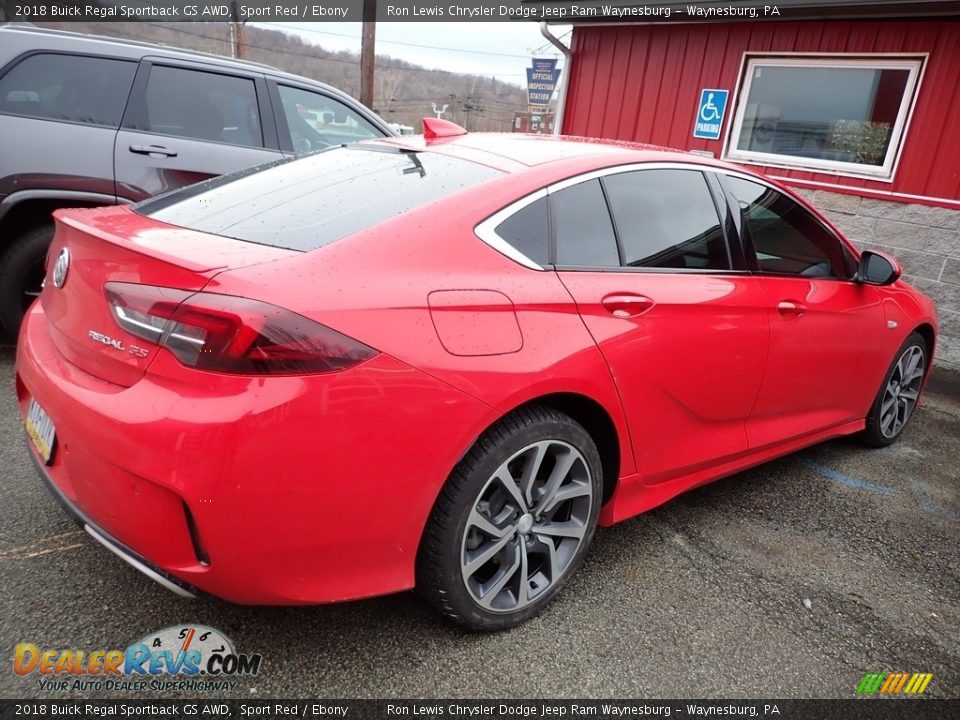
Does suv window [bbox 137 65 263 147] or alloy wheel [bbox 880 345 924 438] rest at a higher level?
suv window [bbox 137 65 263 147]

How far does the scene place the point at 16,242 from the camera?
12.7 ft

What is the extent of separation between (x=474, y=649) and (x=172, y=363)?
124 cm

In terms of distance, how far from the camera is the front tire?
76.5 inches

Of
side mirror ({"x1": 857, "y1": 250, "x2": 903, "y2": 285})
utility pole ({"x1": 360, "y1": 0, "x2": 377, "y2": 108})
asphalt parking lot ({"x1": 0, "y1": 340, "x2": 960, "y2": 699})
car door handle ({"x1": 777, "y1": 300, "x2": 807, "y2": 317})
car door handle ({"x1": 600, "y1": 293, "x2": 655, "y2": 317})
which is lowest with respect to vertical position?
asphalt parking lot ({"x1": 0, "y1": 340, "x2": 960, "y2": 699})

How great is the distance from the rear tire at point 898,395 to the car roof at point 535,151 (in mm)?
1765

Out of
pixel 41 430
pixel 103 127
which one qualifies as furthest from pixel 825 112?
pixel 41 430

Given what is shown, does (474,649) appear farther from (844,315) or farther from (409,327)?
(844,315)

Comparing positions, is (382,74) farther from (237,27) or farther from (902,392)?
(902,392)

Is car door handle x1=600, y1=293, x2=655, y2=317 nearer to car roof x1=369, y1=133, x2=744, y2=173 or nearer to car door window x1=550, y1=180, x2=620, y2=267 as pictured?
car door window x1=550, y1=180, x2=620, y2=267

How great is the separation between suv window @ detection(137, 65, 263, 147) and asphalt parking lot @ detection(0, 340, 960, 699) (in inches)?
86.2

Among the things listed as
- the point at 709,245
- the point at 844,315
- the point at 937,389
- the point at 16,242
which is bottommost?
the point at 937,389

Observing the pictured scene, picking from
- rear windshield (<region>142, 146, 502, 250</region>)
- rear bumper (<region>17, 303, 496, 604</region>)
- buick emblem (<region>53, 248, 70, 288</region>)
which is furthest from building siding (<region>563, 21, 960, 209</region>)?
buick emblem (<region>53, 248, 70, 288</region>)

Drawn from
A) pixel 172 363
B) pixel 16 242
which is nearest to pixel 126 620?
pixel 172 363

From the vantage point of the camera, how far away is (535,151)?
2529 mm
